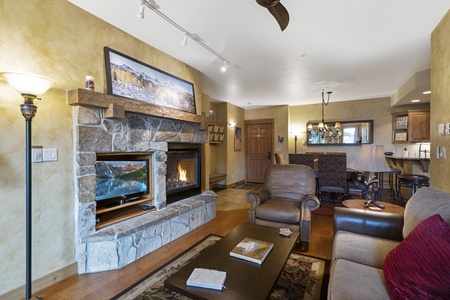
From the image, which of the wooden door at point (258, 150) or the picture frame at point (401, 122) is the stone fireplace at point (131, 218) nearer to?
the wooden door at point (258, 150)

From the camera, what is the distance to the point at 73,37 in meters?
2.09

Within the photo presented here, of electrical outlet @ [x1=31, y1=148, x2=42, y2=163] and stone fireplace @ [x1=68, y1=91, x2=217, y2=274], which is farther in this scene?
stone fireplace @ [x1=68, y1=91, x2=217, y2=274]

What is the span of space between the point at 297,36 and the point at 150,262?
3.19m

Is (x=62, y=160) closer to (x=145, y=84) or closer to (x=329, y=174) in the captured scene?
(x=145, y=84)

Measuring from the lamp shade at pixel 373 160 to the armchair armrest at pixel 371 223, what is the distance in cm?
52

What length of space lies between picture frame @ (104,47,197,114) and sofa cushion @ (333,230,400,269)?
263 cm

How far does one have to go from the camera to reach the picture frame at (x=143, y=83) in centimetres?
242

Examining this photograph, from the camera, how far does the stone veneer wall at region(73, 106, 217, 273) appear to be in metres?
2.08

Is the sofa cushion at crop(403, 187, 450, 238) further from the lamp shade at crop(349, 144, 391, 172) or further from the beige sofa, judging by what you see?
the lamp shade at crop(349, 144, 391, 172)

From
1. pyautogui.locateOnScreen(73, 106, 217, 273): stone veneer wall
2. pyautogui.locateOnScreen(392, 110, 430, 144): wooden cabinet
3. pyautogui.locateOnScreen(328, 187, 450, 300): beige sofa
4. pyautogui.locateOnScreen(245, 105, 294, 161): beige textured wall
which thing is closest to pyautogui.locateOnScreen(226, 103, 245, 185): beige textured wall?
pyautogui.locateOnScreen(245, 105, 294, 161): beige textured wall

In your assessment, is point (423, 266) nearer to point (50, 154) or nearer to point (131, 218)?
point (131, 218)

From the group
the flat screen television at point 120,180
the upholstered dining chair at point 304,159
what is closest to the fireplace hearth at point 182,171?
the flat screen television at point 120,180

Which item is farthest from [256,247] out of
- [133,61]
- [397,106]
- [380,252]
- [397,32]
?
[397,106]

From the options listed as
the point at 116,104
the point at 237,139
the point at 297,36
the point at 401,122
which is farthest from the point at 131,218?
the point at 401,122
